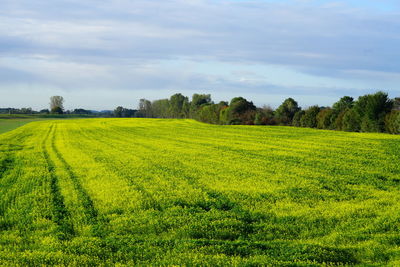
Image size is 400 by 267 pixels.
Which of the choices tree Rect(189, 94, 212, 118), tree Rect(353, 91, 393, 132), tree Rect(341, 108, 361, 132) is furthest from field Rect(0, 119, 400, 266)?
tree Rect(189, 94, 212, 118)

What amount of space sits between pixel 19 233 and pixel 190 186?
781 cm

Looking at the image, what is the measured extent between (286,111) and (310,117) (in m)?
17.3

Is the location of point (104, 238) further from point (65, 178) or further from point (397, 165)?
point (397, 165)

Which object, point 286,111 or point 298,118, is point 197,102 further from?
point 298,118

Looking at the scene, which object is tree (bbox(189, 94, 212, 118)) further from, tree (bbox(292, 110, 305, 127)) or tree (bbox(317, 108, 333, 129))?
tree (bbox(317, 108, 333, 129))

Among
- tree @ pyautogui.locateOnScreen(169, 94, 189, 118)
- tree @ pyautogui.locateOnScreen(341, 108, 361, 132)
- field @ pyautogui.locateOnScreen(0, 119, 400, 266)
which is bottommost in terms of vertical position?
field @ pyautogui.locateOnScreen(0, 119, 400, 266)

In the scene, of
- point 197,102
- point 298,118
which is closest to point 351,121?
point 298,118

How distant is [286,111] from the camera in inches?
3585

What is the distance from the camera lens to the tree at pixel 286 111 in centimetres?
8919

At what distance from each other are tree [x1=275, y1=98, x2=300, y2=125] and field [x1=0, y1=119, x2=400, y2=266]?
64.5 metres

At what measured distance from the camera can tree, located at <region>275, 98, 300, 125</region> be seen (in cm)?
8919

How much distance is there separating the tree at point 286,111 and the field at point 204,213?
6449cm

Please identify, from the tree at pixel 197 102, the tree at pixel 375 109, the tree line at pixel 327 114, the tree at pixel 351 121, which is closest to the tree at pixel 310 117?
the tree line at pixel 327 114

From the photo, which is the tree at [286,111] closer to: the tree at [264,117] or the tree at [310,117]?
the tree at [264,117]
